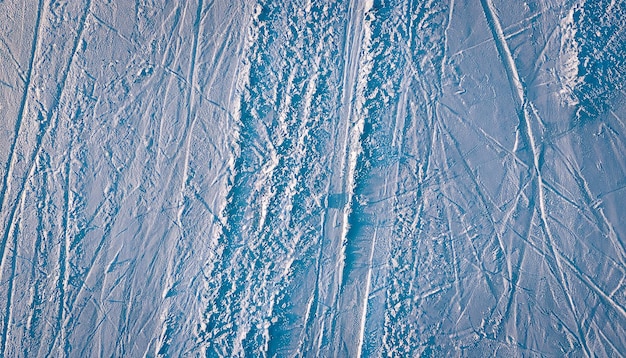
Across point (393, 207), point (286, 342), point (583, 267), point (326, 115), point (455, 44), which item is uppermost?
point (455, 44)

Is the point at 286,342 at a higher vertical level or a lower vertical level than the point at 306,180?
lower

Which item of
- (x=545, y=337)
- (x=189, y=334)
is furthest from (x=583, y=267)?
(x=189, y=334)

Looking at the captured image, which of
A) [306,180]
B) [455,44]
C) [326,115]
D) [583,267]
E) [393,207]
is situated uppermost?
[455,44]

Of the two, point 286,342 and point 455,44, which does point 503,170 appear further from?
point 286,342

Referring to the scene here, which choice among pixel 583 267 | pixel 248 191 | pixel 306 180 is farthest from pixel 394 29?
pixel 583 267

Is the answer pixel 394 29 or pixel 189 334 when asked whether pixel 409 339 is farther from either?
pixel 394 29

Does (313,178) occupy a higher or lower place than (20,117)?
lower
